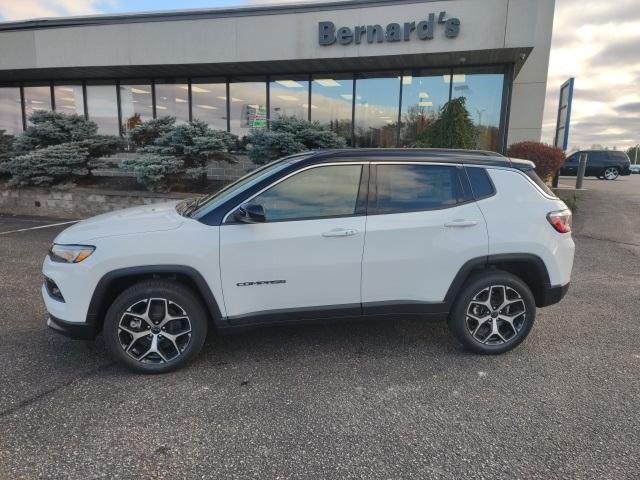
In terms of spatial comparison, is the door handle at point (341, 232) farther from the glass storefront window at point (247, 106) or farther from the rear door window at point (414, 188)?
the glass storefront window at point (247, 106)

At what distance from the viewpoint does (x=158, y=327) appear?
3.45 m

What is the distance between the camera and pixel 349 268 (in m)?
3.54

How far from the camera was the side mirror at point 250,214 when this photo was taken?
334cm

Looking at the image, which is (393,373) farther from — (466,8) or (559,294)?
(466,8)

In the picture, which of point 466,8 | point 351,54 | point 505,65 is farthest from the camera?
point 505,65

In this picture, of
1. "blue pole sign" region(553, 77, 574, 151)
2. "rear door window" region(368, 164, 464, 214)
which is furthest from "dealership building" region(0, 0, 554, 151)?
"rear door window" region(368, 164, 464, 214)

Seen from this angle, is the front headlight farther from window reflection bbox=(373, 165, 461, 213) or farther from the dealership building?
the dealership building

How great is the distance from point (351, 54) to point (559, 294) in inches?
371

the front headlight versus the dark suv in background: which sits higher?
the dark suv in background

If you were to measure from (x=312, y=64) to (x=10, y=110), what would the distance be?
11.9 m

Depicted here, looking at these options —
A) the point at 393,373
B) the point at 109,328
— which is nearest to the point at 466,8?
the point at 393,373

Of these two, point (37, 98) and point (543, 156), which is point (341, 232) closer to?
point (543, 156)

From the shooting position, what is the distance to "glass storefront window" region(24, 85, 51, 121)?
52.4 ft

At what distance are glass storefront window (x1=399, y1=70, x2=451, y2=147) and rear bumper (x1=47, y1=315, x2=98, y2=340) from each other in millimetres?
10993
